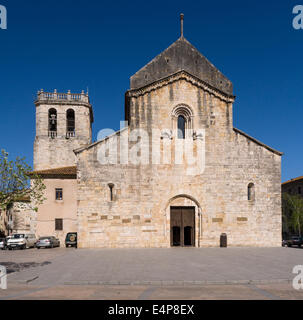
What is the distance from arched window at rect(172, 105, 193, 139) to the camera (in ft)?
90.9

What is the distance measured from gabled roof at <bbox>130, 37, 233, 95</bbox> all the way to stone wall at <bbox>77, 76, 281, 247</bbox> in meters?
1.42

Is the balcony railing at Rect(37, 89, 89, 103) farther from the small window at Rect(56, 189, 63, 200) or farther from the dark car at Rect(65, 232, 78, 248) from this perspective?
the dark car at Rect(65, 232, 78, 248)

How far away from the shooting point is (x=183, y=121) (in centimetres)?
2823

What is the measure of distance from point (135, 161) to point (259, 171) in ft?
31.3

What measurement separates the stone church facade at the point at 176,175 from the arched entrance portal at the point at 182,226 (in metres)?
0.07

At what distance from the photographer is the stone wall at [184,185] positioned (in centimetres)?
2592

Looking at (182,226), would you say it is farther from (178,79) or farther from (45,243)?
(45,243)

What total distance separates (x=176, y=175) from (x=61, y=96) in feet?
89.7

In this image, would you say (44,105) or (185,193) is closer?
(185,193)

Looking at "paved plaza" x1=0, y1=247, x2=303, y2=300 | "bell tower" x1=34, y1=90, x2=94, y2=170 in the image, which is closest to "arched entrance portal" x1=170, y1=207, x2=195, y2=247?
"paved plaza" x1=0, y1=247, x2=303, y2=300

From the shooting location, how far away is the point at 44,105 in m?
→ 47.5

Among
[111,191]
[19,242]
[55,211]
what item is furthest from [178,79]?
[19,242]
